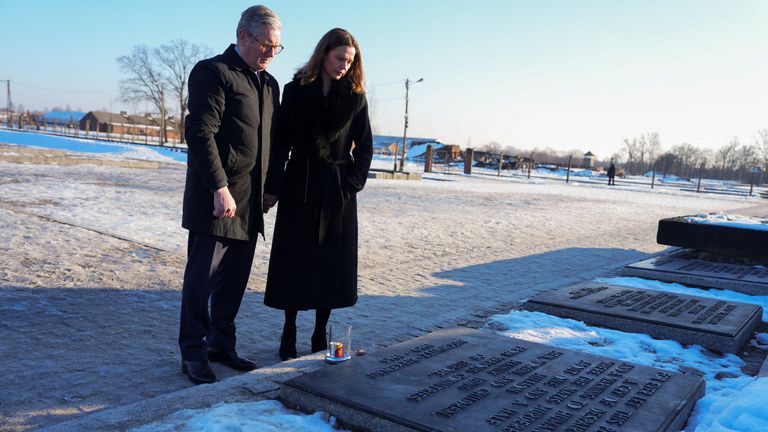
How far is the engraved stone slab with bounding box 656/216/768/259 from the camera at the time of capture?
23.5 feet

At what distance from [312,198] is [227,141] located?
58cm

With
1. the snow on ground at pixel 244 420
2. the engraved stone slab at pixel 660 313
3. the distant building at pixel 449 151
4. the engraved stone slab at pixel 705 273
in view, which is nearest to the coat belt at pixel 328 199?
the snow on ground at pixel 244 420

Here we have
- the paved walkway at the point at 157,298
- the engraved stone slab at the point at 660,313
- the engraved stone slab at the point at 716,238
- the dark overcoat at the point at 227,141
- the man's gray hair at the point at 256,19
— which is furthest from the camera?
the engraved stone slab at the point at 716,238

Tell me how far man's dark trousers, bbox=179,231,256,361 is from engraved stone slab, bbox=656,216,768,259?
602 cm

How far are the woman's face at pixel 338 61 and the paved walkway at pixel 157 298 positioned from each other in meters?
1.62

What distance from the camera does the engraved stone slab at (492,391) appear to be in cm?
244

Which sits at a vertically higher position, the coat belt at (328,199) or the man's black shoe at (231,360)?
the coat belt at (328,199)

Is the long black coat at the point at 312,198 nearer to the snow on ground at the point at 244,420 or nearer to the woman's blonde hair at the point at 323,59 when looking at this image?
the woman's blonde hair at the point at 323,59

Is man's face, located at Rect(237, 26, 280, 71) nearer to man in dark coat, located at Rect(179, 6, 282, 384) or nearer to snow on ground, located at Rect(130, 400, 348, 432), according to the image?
man in dark coat, located at Rect(179, 6, 282, 384)

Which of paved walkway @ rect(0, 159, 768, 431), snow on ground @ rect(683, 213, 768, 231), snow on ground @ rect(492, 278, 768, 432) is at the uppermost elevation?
snow on ground @ rect(683, 213, 768, 231)

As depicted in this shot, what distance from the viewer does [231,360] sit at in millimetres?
3488

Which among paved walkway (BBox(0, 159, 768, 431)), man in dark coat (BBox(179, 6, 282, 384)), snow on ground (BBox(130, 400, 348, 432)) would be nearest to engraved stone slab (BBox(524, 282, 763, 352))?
paved walkway (BBox(0, 159, 768, 431))

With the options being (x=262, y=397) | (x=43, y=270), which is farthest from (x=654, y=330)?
(x=43, y=270)

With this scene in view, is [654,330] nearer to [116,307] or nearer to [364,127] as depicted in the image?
[364,127]
